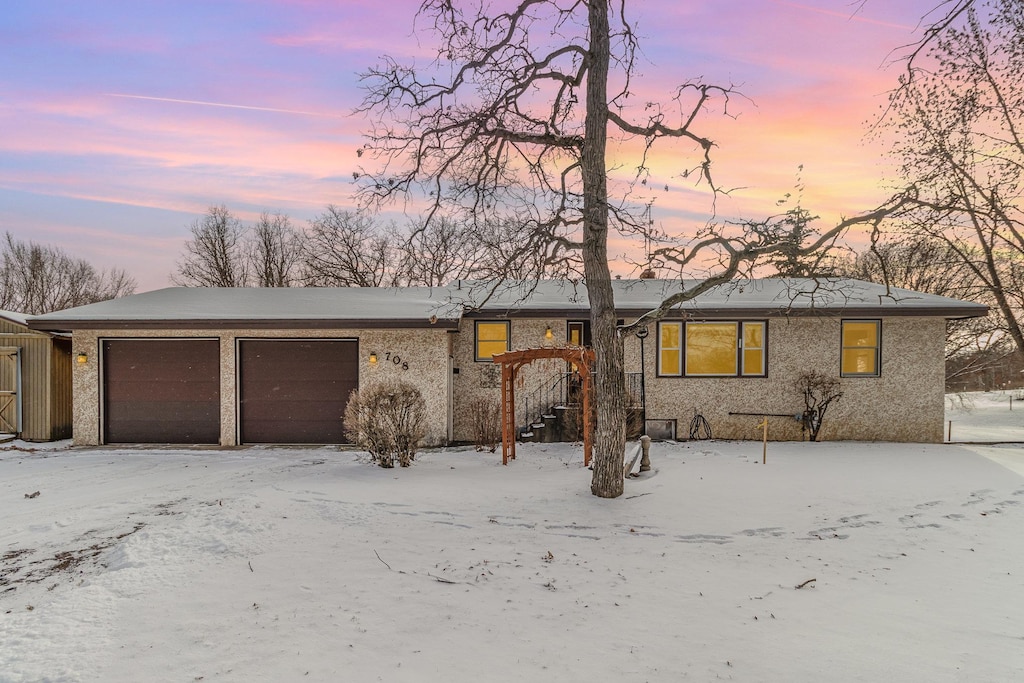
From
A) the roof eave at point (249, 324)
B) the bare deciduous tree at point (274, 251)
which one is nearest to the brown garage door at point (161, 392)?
the roof eave at point (249, 324)

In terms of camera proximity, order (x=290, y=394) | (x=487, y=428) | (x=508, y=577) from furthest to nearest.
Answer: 1. (x=290, y=394)
2. (x=487, y=428)
3. (x=508, y=577)

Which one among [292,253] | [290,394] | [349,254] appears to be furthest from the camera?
[292,253]

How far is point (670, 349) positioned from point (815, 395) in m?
3.25

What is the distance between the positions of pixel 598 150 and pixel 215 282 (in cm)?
3470

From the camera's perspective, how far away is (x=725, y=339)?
12336 mm

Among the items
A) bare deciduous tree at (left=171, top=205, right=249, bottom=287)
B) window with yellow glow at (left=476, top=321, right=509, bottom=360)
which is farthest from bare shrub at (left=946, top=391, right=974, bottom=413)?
bare deciduous tree at (left=171, top=205, right=249, bottom=287)

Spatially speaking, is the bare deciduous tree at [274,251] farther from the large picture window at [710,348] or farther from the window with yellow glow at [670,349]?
the large picture window at [710,348]

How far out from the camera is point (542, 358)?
374 inches

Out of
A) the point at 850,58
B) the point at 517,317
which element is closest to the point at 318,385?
Result: the point at 517,317

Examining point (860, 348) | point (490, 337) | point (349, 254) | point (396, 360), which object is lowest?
point (396, 360)

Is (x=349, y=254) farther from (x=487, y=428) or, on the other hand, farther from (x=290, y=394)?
(x=487, y=428)

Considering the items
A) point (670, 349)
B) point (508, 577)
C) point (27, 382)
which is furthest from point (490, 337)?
point (27, 382)

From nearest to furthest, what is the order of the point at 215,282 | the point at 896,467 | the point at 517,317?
the point at 896,467, the point at 517,317, the point at 215,282

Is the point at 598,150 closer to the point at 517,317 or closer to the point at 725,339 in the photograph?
the point at 517,317
